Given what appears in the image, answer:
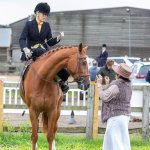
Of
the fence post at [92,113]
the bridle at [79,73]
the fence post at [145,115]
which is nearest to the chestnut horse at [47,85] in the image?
the bridle at [79,73]

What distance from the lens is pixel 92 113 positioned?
12.2m

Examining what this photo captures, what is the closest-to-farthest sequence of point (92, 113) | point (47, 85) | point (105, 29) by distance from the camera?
point (47, 85), point (92, 113), point (105, 29)

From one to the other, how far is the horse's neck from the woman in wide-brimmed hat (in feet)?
2.67

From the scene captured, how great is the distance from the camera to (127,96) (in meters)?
8.42

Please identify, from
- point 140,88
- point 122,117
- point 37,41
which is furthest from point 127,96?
point 140,88

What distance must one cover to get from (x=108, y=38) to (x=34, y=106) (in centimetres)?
4964

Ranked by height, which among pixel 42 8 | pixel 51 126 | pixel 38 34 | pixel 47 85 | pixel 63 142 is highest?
pixel 42 8

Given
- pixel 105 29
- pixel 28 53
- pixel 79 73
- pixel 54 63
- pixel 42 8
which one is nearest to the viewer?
pixel 79 73

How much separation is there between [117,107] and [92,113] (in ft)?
12.3

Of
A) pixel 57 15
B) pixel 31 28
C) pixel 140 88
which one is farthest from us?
pixel 57 15

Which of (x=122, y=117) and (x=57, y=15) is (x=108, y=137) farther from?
(x=57, y=15)

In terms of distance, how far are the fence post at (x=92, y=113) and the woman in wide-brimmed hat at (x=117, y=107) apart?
3.42 m

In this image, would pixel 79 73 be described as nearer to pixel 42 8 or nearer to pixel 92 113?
pixel 42 8

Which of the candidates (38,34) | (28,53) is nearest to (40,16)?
(38,34)
